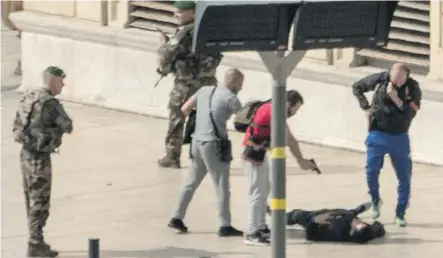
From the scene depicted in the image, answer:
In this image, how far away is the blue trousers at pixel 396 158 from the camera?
1513 centimetres

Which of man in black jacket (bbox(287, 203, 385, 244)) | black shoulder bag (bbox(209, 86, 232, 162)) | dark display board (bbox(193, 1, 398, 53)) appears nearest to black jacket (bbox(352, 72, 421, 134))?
man in black jacket (bbox(287, 203, 385, 244))

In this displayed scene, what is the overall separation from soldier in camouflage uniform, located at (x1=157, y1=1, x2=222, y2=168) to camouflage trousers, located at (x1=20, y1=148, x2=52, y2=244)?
3.30 metres

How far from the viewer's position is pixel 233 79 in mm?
14562

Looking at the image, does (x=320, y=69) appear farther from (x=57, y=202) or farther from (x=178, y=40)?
(x=57, y=202)

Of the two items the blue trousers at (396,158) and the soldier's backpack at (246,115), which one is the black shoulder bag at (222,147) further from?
the blue trousers at (396,158)

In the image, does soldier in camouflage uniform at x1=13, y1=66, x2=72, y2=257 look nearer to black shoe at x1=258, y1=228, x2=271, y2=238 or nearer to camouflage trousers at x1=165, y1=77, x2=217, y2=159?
black shoe at x1=258, y1=228, x2=271, y2=238

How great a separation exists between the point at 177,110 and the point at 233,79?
3239 millimetres

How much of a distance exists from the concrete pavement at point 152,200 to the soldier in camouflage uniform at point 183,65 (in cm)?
61

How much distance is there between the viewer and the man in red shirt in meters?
14.4

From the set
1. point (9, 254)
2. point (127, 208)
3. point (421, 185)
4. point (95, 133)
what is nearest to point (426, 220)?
point (421, 185)

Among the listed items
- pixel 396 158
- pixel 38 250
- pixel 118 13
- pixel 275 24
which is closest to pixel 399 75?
pixel 396 158

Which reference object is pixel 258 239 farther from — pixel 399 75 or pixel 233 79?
pixel 399 75

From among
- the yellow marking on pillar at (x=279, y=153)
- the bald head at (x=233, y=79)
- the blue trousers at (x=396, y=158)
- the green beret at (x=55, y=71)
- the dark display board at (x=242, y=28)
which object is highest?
the dark display board at (x=242, y=28)

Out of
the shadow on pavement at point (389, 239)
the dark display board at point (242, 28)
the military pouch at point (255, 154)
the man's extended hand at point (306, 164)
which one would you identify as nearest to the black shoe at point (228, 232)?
the shadow on pavement at point (389, 239)
